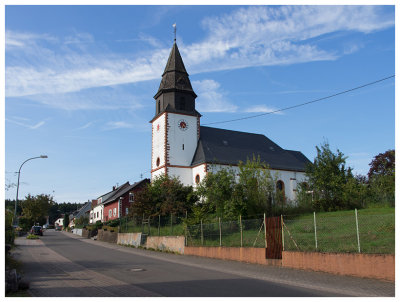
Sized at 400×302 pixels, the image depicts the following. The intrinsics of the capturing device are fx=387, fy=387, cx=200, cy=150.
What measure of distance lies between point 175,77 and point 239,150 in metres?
11.2

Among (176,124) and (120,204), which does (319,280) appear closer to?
(176,124)

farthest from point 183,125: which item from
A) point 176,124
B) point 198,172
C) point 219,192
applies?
point 219,192

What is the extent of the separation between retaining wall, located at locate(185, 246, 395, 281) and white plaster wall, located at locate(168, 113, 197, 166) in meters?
23.3

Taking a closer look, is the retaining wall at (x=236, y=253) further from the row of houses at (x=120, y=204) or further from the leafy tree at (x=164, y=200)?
the row of houses at (x=120, y=204)

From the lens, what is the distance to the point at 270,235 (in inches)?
644

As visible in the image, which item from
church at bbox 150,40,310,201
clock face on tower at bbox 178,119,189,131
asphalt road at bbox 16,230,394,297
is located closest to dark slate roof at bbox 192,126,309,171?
church at bbox 150,40,310,201

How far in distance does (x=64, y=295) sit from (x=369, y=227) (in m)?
10.6

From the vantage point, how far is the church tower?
40.7 m

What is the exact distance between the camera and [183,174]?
4078 centimetres

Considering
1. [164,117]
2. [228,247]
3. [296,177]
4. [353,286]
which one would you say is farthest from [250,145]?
[353,286]

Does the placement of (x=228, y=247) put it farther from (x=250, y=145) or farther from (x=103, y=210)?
(x=103, y=210)

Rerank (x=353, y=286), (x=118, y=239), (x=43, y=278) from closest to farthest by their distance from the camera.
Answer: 1. (x=353, y=286)
2. (x=43, y=278)
3. (x=118, y=239)

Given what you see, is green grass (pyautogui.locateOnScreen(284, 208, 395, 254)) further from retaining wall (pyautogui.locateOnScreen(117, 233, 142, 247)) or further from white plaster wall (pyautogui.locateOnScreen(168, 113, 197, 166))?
white plaster wall (pyautogui.locateOnScreen(168, 113, 197, 166))

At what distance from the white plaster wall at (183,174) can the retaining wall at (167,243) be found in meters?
12.5
